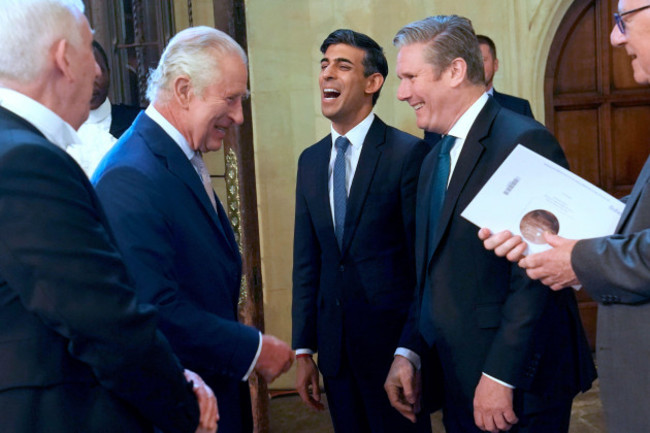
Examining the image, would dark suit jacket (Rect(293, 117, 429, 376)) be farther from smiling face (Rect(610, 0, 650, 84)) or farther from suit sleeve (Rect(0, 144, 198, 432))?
suit sleeve (Rect(0, 144, 198, 432))

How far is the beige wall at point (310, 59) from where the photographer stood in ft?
15.9

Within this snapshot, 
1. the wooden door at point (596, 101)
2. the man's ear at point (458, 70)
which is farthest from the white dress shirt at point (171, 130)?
the wooden door at point (596, 101)

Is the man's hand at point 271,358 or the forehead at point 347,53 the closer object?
the man's hand at point 271,358

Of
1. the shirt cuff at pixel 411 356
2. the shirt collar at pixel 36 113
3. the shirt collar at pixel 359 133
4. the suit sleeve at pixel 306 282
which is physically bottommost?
the shirt cuff at pixel 411 356

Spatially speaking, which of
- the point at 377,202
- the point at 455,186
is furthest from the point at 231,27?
the point at 455,186

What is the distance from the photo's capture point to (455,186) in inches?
85.0

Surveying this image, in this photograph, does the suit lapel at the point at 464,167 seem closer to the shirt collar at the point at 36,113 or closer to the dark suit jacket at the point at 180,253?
the dark suit jacket at the point at 180,253

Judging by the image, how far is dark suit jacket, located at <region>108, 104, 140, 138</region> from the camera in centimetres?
317

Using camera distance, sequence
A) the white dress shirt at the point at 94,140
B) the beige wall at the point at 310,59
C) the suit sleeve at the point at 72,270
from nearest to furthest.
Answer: the suit sleeve at the point at 72,270 < the white dress shirt at the point at 94,140 < the beige wall at the point at 310,59

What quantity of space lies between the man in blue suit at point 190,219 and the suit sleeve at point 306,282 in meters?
0.67

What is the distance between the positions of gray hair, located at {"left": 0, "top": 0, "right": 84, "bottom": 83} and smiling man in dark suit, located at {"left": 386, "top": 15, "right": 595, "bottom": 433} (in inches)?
47.1

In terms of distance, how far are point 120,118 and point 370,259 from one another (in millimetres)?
1314

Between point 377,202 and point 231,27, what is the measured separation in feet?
5.35

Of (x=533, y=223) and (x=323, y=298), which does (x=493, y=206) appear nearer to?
(x=533, y=223)
